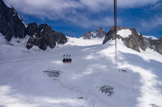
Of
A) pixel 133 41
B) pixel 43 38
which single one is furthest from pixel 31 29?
pixel 133 41

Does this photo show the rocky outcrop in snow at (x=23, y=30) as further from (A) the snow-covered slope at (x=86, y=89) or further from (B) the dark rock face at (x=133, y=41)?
Answer: (A) the snow-covered slope at (x=86, y=89)

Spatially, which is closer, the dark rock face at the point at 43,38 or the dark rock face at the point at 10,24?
the dark rock face at the point at 10,24

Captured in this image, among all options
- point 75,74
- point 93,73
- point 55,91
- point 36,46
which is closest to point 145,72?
point 93,73

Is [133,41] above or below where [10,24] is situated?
below

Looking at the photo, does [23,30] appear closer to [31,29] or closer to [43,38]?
[31,29]

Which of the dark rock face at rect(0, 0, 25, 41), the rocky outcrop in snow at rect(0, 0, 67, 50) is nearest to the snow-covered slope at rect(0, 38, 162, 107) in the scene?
the rocky outcrop in snow at rect(0, 0, 67, 50)

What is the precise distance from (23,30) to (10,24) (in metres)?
10.6

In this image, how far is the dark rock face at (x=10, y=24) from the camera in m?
72.3

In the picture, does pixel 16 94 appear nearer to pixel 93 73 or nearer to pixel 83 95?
pixel 83 95

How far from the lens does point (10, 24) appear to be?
78438mm

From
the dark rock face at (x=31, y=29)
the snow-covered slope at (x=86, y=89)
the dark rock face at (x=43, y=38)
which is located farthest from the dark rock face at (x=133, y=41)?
the dark rock face at (x=31, y=29)

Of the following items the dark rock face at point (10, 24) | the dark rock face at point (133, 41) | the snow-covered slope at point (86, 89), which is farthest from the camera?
the dark rock face at point (10, 24)

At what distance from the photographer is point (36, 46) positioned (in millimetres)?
77500

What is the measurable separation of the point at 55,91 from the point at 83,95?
3.53 metres
